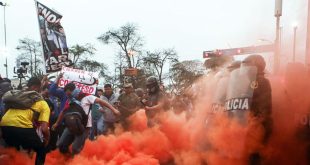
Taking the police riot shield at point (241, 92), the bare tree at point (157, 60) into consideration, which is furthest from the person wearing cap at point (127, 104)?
the bare tree at point (157, 60)

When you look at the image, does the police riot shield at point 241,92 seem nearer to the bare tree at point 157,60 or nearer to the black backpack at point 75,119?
the black backpack at point 75,119

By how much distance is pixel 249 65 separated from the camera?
6.14 metres

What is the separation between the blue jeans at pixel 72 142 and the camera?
25.6 ft

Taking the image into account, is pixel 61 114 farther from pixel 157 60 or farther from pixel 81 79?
pixel 157 60

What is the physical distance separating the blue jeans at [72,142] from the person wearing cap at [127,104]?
2.32 m

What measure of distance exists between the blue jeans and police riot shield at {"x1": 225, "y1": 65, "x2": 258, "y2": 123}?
116 inches

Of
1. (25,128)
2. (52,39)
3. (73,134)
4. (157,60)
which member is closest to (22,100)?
(25,128)

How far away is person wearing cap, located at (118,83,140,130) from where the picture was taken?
10.4 m

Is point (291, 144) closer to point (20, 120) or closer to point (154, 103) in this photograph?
point (154, 103)

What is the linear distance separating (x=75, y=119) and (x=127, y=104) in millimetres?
2750

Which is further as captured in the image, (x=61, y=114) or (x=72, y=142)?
(x=61, y=114)

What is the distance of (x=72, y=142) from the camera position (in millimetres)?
8078

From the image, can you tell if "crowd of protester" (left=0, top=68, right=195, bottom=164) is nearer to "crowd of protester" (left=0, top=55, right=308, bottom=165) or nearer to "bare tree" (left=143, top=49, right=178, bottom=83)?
"crowd of protester" (left=0, top=55, right=308, bottom=165)

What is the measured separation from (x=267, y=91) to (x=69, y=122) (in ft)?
12.0
